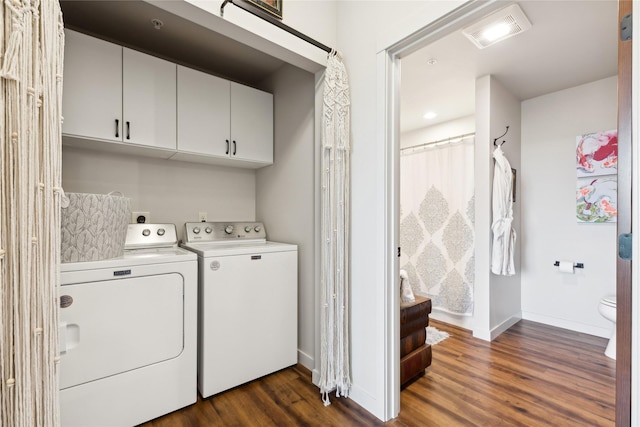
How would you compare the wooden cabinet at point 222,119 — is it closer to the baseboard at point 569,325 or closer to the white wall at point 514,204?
the white wall at point 514,204

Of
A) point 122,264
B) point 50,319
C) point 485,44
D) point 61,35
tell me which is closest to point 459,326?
point 485,44

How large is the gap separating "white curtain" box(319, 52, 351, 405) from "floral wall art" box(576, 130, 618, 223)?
8.52 feet

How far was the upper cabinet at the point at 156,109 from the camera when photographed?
1704mm

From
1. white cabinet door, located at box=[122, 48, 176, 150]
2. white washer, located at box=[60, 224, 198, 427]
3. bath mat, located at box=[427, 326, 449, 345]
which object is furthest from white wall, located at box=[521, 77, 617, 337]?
white cabinet door, located at box=[122, 48, 176, 150]

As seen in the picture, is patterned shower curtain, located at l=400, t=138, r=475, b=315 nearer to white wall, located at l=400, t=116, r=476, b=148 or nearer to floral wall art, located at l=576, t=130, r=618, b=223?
white wall, located at l=400, t=116, r=476, b=148

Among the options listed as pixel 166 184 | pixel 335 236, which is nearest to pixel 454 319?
pixel 335 236

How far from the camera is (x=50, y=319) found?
1.04 metres

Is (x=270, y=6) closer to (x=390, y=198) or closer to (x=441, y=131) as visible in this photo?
(x=390, y=198)

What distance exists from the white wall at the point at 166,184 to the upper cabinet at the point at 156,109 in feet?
0.52

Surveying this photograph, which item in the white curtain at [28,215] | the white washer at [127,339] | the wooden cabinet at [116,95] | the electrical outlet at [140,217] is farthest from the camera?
the electrical outlet at [140,217]

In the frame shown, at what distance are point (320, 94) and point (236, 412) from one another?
6.56 ft

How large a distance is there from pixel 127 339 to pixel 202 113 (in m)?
1.54

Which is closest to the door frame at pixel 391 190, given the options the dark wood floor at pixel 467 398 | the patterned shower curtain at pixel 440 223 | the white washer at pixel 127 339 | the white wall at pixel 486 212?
the dark wood floor at pixel 467 398

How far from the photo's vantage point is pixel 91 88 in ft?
5.68
